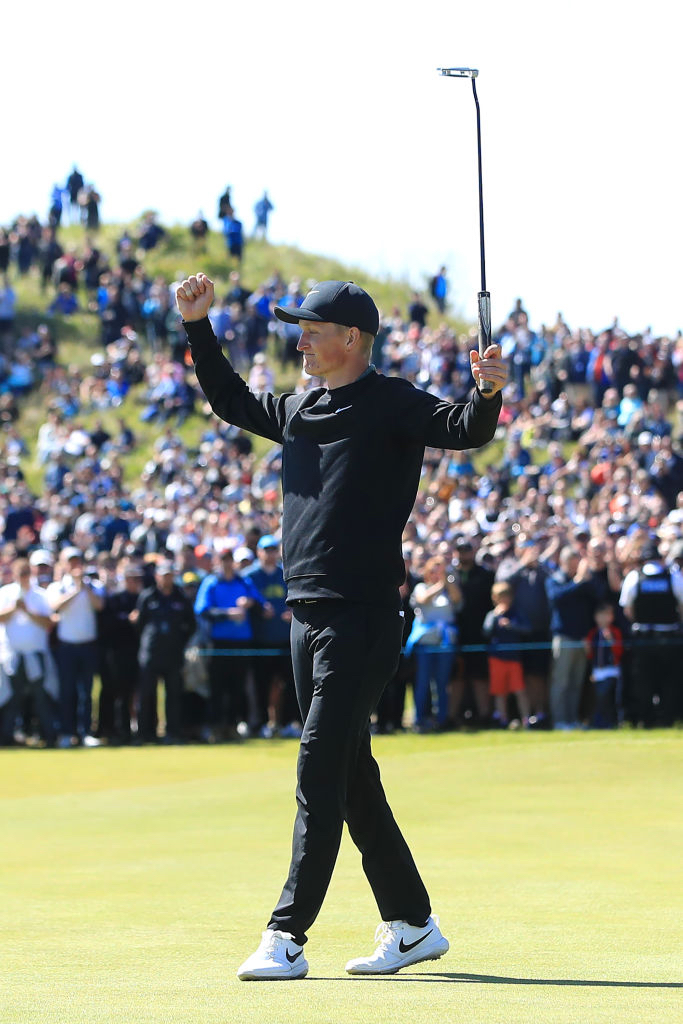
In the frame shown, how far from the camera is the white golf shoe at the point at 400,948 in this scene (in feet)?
18.4

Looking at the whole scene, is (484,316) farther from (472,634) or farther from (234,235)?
(234,235)

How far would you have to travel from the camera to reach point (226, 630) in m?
19.2

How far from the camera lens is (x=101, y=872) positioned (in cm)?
867

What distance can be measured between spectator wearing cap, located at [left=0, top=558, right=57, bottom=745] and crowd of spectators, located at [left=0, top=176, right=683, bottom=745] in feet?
0.07

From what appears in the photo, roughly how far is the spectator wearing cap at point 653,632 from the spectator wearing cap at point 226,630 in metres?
4.22

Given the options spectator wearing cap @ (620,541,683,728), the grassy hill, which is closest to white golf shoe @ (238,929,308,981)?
spectator wearing cap @ (620,541,683,728)

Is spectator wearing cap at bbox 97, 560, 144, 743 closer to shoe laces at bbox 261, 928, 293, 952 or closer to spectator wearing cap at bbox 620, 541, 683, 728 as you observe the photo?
spectator wearing cap at bbox 620, 541, 683, 728

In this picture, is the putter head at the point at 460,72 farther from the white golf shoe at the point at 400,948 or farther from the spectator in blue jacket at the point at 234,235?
the spectator in blue jacket at the point at 234,235

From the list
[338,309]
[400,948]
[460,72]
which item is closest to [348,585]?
[338,309]

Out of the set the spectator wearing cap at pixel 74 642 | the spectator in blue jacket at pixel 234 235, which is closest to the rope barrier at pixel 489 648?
the spectator wearing cap at pixel 74 642

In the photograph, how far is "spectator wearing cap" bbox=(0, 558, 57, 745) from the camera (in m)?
18.7

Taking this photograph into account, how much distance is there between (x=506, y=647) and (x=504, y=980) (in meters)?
13.6

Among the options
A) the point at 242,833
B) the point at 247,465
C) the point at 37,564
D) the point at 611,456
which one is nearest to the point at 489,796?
the point at 242,833

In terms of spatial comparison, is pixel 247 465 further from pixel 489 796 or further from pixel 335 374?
pixel 335 374
